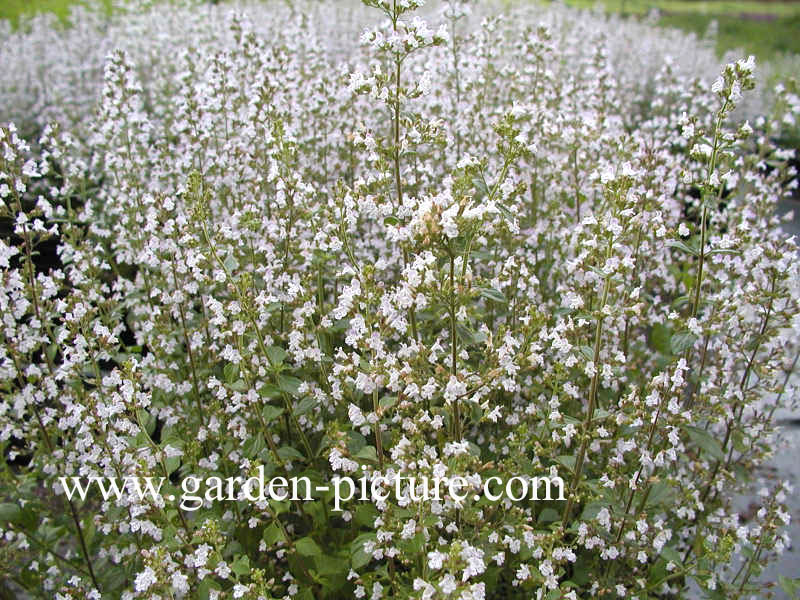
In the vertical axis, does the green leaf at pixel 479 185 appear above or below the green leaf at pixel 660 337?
above

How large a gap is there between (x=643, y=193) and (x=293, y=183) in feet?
5.16

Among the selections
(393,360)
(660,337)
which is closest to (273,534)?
(393,360)

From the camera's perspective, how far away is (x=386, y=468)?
2.34 m

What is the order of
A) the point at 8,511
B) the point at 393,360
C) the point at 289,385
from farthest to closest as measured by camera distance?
1. the point at 8,511
2. the point at 289,385
3. the point at 393,360

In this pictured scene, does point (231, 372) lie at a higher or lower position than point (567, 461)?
higher

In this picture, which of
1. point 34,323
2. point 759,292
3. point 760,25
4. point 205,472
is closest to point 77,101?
point 34,323

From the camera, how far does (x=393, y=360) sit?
2236 mm

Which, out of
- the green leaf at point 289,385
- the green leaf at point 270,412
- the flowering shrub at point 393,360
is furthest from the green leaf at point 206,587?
the green leaf at point 289,385

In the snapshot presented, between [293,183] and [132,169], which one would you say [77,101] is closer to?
[132,169]

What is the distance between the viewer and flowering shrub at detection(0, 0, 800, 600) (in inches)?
90.7

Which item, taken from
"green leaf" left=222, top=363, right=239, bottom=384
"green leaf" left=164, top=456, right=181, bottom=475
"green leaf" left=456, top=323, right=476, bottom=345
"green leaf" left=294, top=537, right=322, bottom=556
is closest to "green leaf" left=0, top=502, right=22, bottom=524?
"green leaf" left=164, top=456, right=181, bottom=475

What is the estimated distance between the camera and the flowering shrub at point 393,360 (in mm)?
2303

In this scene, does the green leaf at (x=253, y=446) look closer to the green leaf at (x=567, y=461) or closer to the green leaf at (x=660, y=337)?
the green leaf at (x=567, y=461)

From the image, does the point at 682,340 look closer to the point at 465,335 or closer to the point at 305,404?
the point at 465,335
